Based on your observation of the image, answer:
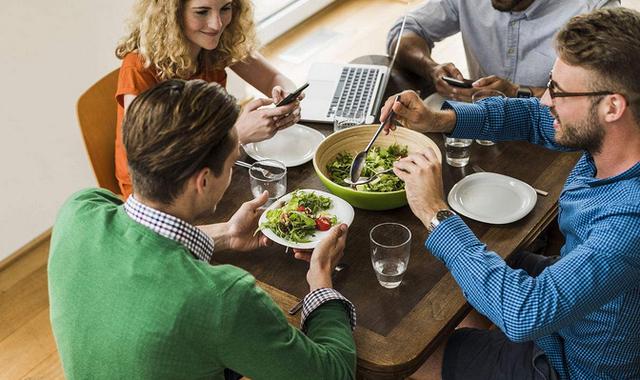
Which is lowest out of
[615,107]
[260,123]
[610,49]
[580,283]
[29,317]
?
[29,317]

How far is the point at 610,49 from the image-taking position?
5.53ft

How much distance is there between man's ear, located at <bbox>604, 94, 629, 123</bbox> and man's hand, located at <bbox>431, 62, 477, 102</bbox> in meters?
0.79

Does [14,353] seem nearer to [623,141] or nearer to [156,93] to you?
[156,93]

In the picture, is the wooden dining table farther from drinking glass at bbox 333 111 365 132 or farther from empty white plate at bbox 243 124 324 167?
drinking glass at bbox 333 111 365 132

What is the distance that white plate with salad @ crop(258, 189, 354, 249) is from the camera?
190 centimetres

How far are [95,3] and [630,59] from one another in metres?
2.31

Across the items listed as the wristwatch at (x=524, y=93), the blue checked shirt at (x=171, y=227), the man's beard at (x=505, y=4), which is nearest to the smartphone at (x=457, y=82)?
the wristwatch at (x=524, y=93)

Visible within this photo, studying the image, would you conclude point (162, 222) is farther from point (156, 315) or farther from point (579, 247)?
point (579, 247)

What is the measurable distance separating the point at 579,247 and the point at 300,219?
67 cm

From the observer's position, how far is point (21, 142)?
3059mm

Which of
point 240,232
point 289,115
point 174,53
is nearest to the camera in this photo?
point 240,232

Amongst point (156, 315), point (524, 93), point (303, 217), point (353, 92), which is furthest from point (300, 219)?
point (524, 93)

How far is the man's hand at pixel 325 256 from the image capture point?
1.75 metres

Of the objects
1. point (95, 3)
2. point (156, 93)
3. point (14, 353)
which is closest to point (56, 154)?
point (95, 3)
